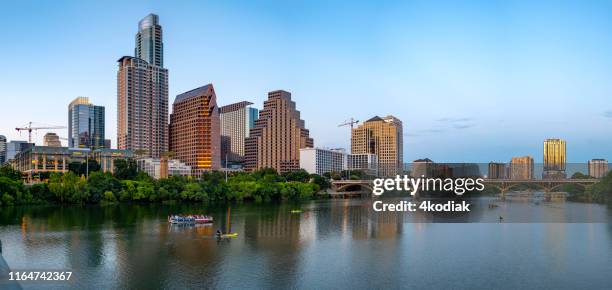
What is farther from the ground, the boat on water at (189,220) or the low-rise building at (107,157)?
the low-rise building at (107,157)

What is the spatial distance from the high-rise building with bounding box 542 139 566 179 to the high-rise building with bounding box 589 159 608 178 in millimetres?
21261

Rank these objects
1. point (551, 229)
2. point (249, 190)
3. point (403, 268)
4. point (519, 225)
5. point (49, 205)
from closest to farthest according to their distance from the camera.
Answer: point (403, 268), point (551, 229), point (519, 225), point (49, 205), point (249, 190)

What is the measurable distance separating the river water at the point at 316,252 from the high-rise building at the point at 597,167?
4261cm

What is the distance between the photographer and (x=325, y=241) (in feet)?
171

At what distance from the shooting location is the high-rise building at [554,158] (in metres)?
144

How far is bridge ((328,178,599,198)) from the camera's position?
356ft

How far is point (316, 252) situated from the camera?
4531cm

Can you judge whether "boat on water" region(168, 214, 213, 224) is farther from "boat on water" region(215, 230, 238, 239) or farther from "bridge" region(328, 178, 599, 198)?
"bridge" region(328, 178, 599, 198)

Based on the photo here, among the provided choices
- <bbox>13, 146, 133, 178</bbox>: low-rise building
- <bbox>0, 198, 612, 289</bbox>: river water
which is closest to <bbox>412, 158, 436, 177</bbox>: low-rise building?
<bbox>0, 198, 612, 289</bbox>: river water

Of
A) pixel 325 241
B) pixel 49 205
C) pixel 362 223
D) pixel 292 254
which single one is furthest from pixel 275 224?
pixel 49 205

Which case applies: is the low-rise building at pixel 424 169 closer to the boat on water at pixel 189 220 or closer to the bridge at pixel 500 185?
the bridge at pixel 500 185

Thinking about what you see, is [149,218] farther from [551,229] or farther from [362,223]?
[551,229]

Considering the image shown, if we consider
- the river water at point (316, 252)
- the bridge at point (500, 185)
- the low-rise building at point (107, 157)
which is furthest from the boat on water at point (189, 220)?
the low-rise building at point (107, 157)

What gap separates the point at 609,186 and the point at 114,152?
149 metres
